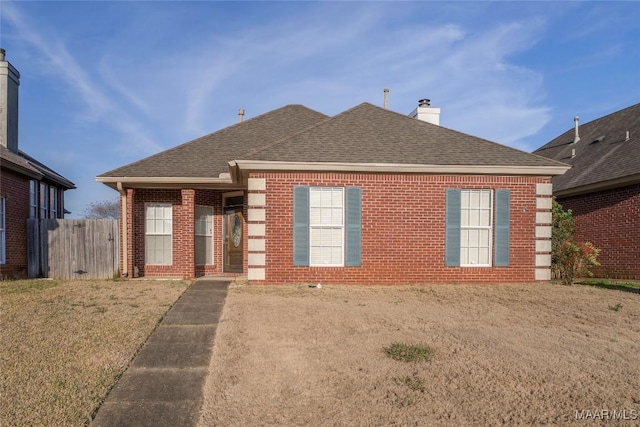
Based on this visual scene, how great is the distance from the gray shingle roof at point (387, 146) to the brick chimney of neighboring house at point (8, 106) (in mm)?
9252

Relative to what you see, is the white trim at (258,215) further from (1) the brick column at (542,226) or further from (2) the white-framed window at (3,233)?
(2) the white-framed window at (3,233)

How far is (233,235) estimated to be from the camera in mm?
13016

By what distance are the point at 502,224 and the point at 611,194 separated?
18.5ft

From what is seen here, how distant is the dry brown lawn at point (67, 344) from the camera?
12.1 ft

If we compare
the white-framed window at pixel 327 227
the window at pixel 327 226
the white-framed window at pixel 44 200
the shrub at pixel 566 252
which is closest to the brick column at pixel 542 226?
the shrub at pixel 566 252

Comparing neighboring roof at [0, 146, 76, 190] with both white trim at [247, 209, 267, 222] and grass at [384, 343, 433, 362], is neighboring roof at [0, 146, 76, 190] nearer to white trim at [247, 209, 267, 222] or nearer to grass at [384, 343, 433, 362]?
white trim at [247, 209, 267, 222]

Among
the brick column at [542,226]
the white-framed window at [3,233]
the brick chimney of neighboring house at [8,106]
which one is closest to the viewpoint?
the brick column at [542,226]

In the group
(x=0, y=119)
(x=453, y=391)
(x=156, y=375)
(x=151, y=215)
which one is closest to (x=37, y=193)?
(x=0, y=119)

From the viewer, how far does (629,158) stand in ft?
45.6

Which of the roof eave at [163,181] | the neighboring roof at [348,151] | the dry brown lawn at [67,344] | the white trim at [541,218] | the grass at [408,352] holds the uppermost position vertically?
the neighboring roof at [348,151]

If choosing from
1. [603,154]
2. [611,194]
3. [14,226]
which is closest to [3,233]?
[14,226]

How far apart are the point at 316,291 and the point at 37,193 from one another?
37.7 ft

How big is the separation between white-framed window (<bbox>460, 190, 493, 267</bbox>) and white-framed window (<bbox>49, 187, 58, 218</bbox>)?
15122mm

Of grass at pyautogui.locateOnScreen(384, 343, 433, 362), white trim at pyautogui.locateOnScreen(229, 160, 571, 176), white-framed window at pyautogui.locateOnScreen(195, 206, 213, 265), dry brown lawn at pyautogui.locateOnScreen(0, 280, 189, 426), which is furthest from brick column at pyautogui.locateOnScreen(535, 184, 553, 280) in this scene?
white-framed window at pyautogui.locateOnScreen(195, 206, 213, 265)
